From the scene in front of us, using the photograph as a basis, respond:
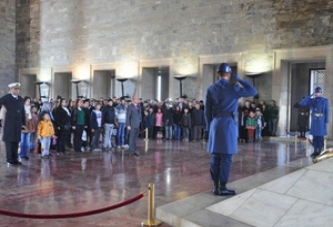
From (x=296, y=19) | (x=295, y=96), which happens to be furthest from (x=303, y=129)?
(x=295, y=96)

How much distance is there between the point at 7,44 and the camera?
27.2 metres

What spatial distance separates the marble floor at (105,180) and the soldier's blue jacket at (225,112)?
126 centimetres

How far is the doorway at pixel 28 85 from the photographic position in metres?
27.9

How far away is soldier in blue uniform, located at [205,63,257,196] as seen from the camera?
16.8 ft

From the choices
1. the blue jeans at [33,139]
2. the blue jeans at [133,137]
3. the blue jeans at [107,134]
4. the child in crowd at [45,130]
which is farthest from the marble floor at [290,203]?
the blue jeans at [33,139]

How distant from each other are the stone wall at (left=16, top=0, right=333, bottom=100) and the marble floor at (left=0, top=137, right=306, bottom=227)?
23.2 feet

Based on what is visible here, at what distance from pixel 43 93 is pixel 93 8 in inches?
283

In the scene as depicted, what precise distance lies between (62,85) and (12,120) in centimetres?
1834

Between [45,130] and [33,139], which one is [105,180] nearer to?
[45,130]

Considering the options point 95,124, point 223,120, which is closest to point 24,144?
point 95,124

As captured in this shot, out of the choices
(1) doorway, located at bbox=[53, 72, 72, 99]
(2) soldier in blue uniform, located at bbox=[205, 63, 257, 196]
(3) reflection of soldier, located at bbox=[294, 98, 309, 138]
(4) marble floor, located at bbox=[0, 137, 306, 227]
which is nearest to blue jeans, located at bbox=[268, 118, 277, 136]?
(3) reflection of soldier, located at bbox=[294, 98, 309, 138]

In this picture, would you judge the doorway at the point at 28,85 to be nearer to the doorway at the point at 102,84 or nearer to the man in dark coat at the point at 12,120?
the doorway at the point at 102,84

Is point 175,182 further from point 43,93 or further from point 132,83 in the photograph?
point 43,93

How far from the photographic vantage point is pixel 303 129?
15383 mm
